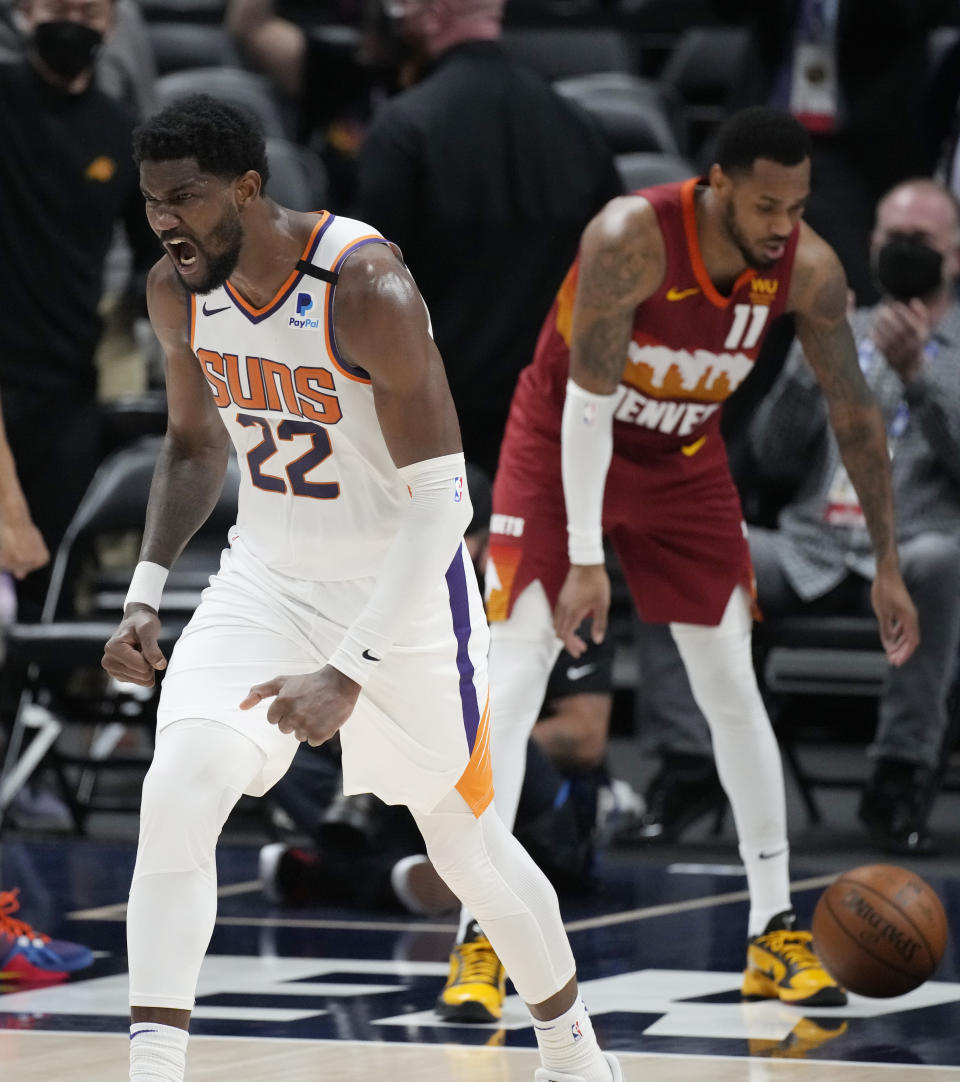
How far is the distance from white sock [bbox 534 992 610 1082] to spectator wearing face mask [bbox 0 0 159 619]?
3.77 metres

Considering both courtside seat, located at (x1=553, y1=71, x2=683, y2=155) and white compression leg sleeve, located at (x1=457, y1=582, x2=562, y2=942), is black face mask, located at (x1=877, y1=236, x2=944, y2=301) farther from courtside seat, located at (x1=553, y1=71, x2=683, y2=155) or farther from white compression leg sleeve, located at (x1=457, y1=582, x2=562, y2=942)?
white compression leg sleeve, located at (x1=457, y1=582, x2=562, y2=942)

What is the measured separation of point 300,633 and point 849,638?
3111mm

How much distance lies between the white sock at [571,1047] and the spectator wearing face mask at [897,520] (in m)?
2.73

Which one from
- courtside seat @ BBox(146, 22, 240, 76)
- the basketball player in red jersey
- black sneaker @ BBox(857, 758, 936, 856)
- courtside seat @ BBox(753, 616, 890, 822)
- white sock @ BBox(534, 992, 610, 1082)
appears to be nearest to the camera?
white sock @ BBox(534, 992, 610, 1082)

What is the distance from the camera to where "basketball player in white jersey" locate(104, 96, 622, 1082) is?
298 cm

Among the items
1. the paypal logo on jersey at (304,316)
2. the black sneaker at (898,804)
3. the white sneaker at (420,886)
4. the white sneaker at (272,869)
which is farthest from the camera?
the black sneaker at (898,804)

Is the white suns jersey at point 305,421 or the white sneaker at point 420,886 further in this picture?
the white sneaker at point 420,886

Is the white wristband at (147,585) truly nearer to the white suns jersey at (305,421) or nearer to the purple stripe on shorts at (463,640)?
the white suns jersey at (305,421)

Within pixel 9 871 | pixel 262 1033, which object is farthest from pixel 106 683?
pixel 262 1033

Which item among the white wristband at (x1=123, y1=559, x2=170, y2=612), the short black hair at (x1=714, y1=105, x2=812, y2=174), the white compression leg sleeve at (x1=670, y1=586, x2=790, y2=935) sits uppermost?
the short black hair at (x1=714, y1=105, x2=812, y2=174)

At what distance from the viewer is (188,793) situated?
298cm

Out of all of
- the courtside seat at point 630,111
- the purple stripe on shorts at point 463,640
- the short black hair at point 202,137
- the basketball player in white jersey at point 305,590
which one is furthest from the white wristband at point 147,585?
the courtside seat at point 630,111

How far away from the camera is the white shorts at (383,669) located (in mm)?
3186

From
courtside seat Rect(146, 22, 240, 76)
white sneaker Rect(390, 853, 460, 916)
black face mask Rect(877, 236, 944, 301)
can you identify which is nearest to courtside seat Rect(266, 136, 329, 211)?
courtside seat Rect(146, 22, 240, 76)
